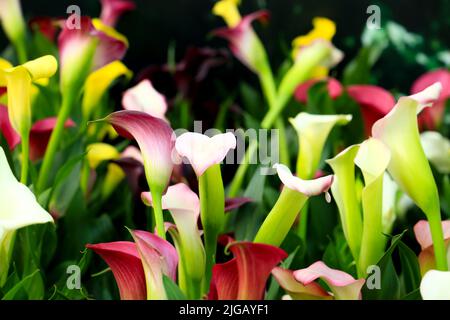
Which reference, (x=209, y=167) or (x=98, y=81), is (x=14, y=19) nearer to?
(x=98, y=81)

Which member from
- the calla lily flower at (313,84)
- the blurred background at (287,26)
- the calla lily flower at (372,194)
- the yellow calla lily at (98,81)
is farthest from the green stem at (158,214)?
the blurred background at (287,26)

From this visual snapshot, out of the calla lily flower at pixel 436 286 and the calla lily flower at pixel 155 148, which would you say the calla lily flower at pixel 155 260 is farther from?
the calla lily flower at pixel 436 286

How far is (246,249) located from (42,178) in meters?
0.22

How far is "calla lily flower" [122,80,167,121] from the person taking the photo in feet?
1.70

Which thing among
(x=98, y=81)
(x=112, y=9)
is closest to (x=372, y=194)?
(x=98, y=81)

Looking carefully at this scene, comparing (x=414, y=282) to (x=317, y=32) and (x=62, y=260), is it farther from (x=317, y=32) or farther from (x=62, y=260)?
(x=317, y=32)

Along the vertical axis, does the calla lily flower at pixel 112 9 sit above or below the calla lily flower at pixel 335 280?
above

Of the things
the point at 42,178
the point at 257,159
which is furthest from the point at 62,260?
the point at 257,159

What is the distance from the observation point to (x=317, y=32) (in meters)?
0.80

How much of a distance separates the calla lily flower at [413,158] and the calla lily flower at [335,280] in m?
0.05

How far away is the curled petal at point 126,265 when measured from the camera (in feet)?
1.22

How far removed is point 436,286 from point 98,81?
0.39 meters

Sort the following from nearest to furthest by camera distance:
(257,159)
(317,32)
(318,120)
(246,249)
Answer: (246,249)
(318,120)
(257,159)
(317,32)

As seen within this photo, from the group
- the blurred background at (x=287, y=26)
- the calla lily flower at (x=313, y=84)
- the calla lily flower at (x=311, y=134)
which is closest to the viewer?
the calla lily flower at (x=311, y=134)
